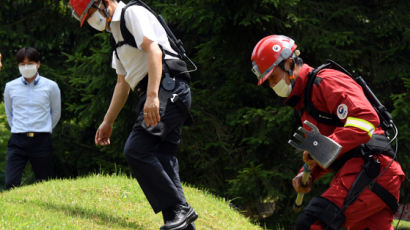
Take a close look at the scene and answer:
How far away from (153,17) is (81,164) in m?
7.75

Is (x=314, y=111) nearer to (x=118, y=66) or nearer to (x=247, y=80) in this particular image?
(x=118, y=66)

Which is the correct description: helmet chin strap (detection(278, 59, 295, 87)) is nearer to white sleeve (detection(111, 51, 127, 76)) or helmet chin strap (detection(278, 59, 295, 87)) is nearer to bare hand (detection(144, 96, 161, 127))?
bare hand (detection(144, 96, 161, 127))

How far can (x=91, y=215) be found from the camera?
5.76m

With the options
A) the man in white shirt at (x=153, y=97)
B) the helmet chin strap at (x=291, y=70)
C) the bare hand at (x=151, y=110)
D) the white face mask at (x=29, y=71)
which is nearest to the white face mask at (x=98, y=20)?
the man in white shirt at (x=153, y=97)

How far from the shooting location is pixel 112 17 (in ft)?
16.2

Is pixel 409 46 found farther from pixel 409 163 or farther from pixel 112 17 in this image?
pixel 112 17

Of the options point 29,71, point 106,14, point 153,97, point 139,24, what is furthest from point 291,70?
point 29,71

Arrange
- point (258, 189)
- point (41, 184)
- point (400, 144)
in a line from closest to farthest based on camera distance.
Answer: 1. point (41, 184)
2. point (400, 144)
3. point (258, 189)

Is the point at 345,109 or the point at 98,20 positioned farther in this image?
the point at 98,20

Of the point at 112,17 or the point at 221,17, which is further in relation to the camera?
the point at 221,17

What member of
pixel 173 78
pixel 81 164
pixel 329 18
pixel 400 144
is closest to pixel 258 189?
pixel 400 144

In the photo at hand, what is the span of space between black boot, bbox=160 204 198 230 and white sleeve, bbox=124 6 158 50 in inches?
51.9

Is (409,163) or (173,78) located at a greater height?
(173,78)

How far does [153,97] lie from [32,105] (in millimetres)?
4320
